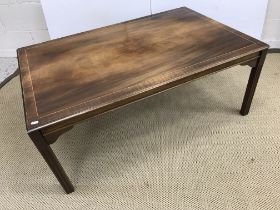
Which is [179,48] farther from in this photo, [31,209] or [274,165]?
[31,209]

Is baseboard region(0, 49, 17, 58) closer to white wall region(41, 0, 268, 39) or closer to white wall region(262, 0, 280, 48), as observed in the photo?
white wall region(41, 0, 268, 39)

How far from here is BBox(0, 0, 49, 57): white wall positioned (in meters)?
1.95

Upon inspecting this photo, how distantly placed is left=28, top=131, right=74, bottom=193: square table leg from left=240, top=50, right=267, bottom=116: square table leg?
3.15 ft

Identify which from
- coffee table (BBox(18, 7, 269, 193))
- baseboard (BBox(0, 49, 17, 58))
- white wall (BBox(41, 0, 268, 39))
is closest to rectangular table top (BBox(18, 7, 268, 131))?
coffee table (BBox(18, 7, 269, 193))

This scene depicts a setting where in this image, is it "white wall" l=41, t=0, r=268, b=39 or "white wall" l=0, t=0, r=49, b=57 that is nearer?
"white wall" l=41, t=0, r=268, b=39

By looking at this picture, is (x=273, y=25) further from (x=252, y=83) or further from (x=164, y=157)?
(x=164, y=157)

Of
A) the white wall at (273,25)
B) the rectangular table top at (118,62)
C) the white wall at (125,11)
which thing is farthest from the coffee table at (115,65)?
the white wall at (273,25)

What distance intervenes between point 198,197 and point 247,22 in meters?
1.31

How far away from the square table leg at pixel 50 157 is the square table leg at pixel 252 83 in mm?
962

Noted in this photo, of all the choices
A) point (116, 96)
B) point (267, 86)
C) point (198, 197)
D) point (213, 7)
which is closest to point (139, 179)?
point (198, 197)

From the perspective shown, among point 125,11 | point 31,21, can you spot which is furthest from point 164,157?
point 31,21

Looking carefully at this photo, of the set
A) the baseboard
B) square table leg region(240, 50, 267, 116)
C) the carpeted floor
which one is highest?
square table leg region(240, 50, 267, 116)

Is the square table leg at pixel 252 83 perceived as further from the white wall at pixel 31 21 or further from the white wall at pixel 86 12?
the white wall at pixel 86 12

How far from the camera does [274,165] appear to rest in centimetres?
122
